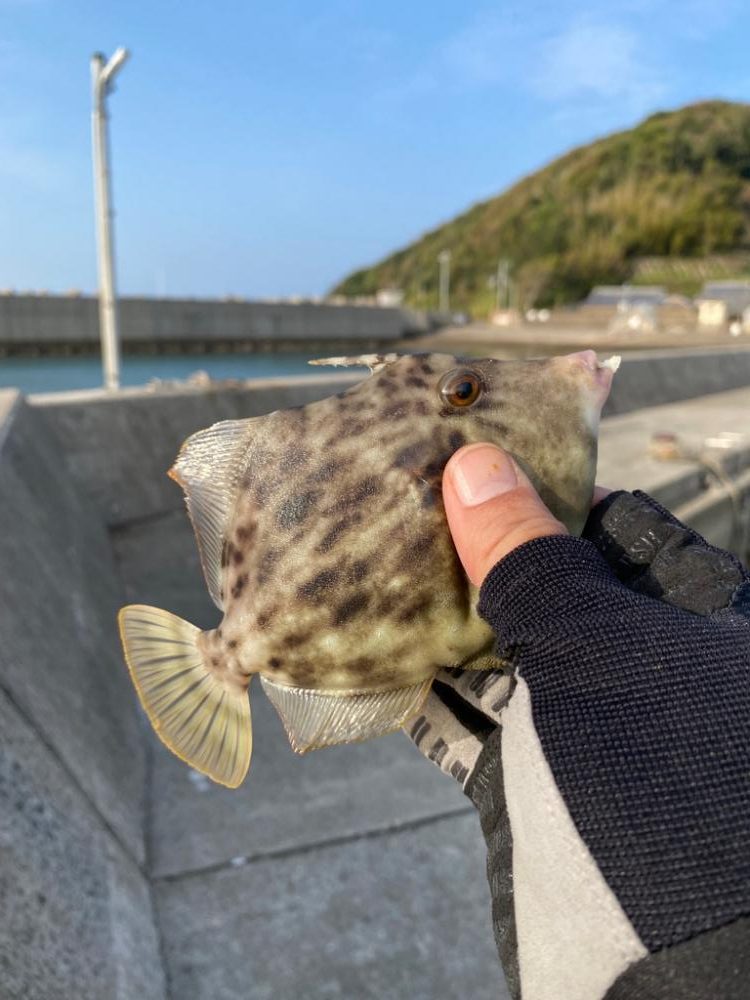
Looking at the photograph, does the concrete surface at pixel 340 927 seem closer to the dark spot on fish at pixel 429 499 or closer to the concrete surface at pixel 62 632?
the concrete surface at pixel 62 632

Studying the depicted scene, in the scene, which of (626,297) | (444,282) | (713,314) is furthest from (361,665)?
(626,297)

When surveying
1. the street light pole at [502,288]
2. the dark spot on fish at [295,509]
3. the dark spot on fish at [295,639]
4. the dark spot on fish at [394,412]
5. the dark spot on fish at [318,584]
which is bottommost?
the dark spot on fish at [295,639]

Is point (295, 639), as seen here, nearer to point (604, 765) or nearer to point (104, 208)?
point (604, 765)

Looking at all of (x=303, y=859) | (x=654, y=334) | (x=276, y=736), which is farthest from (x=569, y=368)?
(x=654, y=334)

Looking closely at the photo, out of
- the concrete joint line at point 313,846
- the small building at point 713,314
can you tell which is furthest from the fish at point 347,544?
the small building at point 713,314

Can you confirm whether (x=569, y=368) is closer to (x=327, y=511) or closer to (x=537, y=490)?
(x=537, y=490)

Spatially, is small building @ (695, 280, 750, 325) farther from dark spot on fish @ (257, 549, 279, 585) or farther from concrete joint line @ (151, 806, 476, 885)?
dark spot on fish @ (257, 549, 279, 585)

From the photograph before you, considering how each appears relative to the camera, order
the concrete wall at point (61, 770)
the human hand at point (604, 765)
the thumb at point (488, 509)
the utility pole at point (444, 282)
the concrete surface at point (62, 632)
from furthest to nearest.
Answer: the utility pole at point (444, 282) < the concrete surface at point (62, 632) < the concrete wall at point (61, 770) < the thumb at point (488, 509) < the human hand at point (604, 765)
